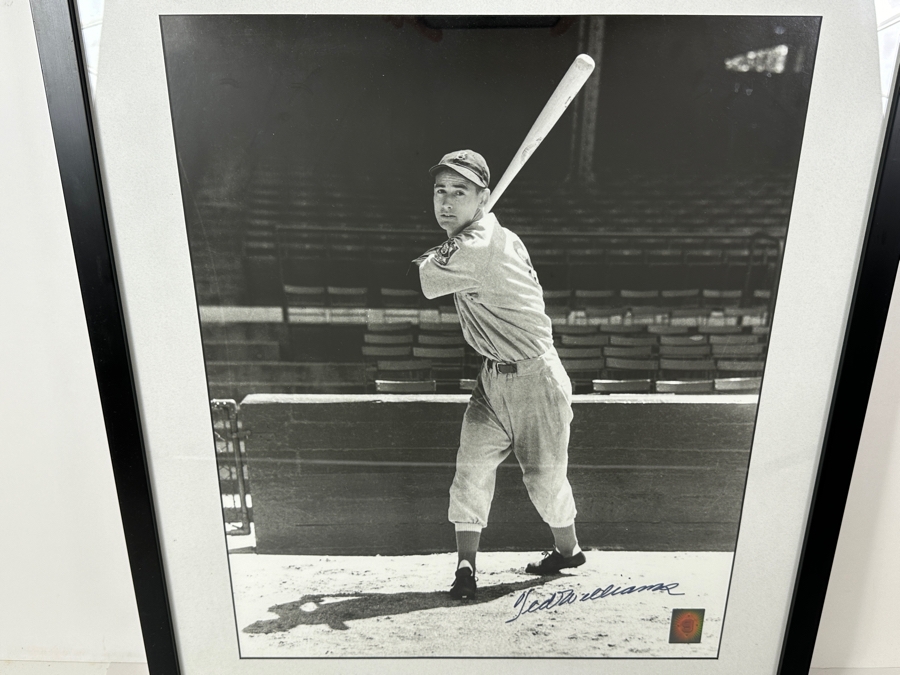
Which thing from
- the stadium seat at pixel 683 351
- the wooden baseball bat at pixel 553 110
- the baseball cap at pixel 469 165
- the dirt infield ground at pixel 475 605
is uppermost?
the wooden baseball bat at pixel 553 110

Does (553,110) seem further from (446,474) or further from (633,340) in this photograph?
(446,474)

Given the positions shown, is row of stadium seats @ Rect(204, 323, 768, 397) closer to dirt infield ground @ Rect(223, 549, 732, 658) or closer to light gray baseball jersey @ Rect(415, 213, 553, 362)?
light gray baseball jersey @ Rect(415, 213, 553, 362)

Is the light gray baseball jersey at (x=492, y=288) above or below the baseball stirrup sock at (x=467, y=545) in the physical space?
above

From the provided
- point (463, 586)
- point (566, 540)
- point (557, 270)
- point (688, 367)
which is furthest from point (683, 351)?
point (463, 586)

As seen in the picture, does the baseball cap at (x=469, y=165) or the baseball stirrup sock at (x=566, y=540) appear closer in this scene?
the baseball cap at (x=469, y=165)

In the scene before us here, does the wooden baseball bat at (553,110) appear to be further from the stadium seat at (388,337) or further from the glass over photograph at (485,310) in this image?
the stadium seat at (388,337)

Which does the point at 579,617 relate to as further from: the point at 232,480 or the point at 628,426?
the point at 232,480

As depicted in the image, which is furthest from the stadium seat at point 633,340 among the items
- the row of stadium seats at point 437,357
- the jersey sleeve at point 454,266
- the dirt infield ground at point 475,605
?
the dirt infield ground at point 475,605
